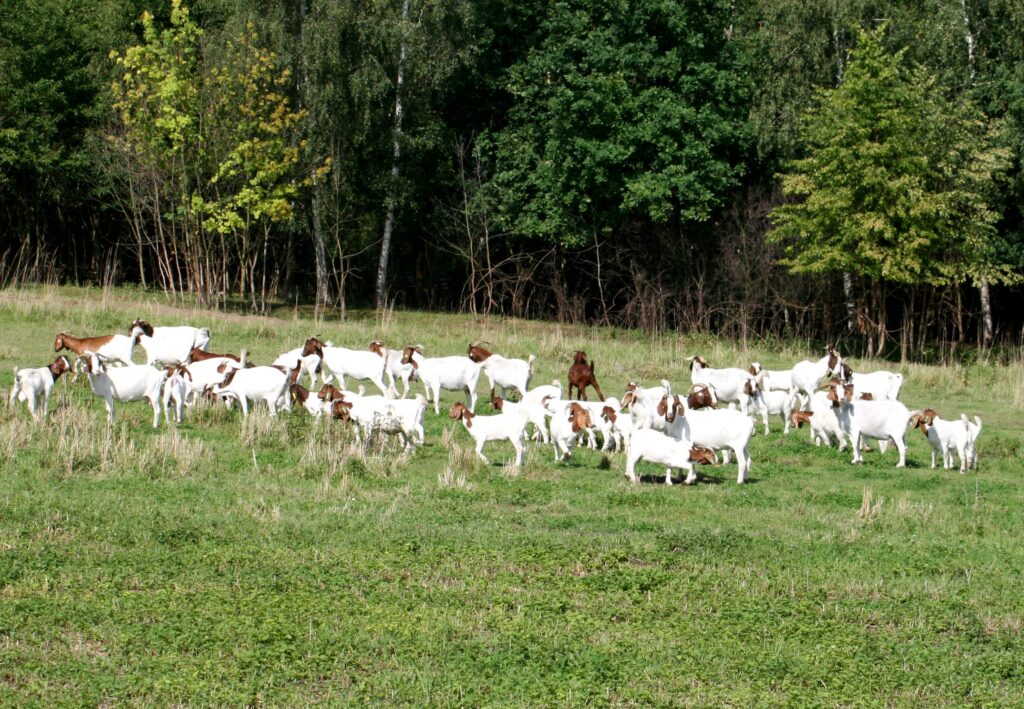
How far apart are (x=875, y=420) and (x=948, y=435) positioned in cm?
106

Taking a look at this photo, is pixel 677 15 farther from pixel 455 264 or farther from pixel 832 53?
pixel 455 264

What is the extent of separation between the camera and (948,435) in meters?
19.1

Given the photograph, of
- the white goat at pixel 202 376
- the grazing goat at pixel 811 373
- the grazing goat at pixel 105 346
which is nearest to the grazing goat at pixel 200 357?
the white goat at pixel 202 376

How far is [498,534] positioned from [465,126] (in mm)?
37477

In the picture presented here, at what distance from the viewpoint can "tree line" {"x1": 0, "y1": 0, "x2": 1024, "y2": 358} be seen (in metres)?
38.7

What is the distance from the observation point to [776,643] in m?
10.8

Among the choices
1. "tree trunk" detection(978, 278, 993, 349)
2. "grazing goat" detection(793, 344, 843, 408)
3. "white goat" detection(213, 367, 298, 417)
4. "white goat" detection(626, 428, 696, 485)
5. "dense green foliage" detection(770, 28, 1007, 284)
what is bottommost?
"white goat" detection(626, 428, 696, 485)

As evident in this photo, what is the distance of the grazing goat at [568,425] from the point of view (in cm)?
1761

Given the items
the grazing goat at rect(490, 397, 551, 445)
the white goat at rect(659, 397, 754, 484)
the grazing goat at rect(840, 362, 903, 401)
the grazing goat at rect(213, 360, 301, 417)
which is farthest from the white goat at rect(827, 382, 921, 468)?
the grazing goat at rect(213, 360, 301, 417)

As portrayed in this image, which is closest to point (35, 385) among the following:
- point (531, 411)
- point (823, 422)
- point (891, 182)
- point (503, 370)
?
point (531, 411)

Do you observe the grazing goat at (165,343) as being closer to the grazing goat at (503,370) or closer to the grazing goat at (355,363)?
the grazing goat at (355,363)

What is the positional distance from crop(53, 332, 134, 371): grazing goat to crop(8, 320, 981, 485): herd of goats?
0.02m

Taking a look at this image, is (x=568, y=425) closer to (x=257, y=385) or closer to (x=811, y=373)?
(x=257, y=385)

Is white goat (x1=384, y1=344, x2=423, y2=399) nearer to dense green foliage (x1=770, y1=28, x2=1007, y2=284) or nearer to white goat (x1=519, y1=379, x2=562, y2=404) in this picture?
white goat (x1=519, y1=379, x2=562, y2=404)
